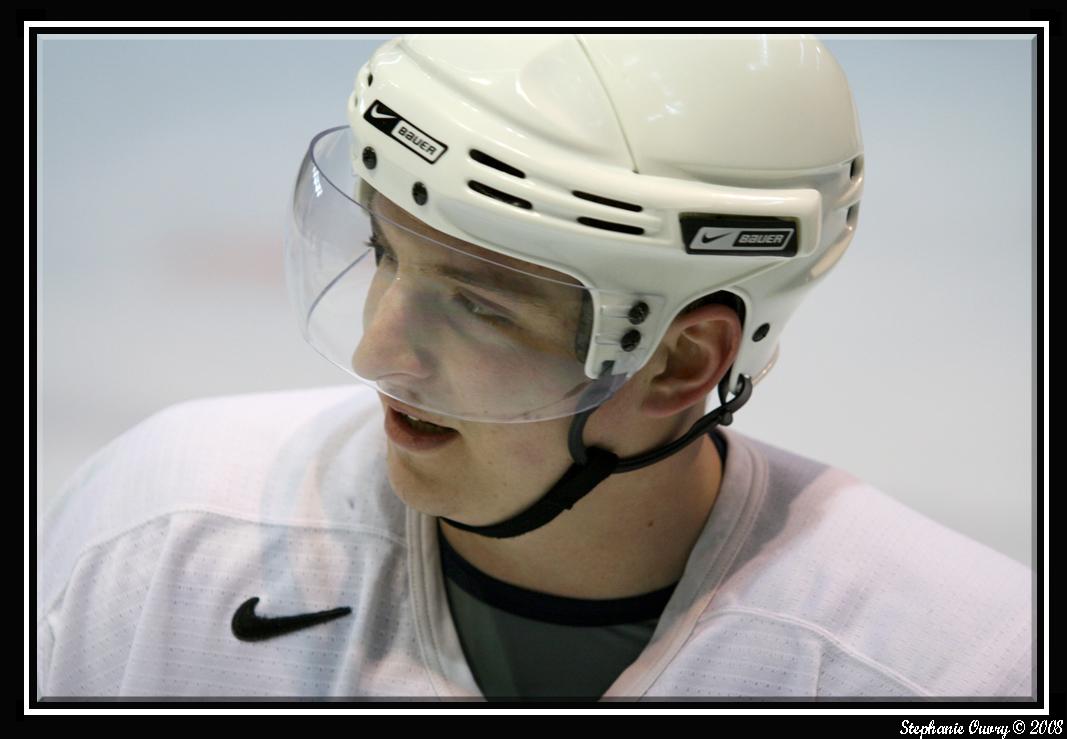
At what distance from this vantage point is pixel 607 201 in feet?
4.72

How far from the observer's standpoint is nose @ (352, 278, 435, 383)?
1.55 metres

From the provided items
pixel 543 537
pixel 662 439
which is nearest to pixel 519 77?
pixel 662 439

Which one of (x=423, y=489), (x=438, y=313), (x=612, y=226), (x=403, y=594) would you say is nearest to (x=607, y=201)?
(x=612, y=226)

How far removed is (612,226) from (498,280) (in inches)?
6.3

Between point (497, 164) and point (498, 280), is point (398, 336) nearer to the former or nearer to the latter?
point (498, 280)

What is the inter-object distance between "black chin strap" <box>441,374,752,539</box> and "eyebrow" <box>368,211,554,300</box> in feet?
0.78

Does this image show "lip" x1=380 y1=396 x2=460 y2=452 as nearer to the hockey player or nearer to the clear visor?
the hockey player

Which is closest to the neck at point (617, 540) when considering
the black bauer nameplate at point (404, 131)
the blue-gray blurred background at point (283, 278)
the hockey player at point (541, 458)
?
the hockey player at point (541, 458)

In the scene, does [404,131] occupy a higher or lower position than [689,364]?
higher

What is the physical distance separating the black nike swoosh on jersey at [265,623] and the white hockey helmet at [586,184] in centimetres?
42

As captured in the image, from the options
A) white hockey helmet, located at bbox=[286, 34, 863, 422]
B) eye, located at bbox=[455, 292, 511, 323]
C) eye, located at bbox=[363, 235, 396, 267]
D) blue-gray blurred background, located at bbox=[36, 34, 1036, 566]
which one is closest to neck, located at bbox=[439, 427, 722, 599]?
white hockey helmet, located at bbox=[286, 34, 863, 422]

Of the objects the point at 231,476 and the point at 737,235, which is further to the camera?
the point at 231,476

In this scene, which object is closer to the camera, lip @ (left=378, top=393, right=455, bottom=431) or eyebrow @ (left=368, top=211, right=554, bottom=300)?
eyebrow @ (left=368, top=211, right=554, bottom=300)

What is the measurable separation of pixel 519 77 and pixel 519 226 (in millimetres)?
177
